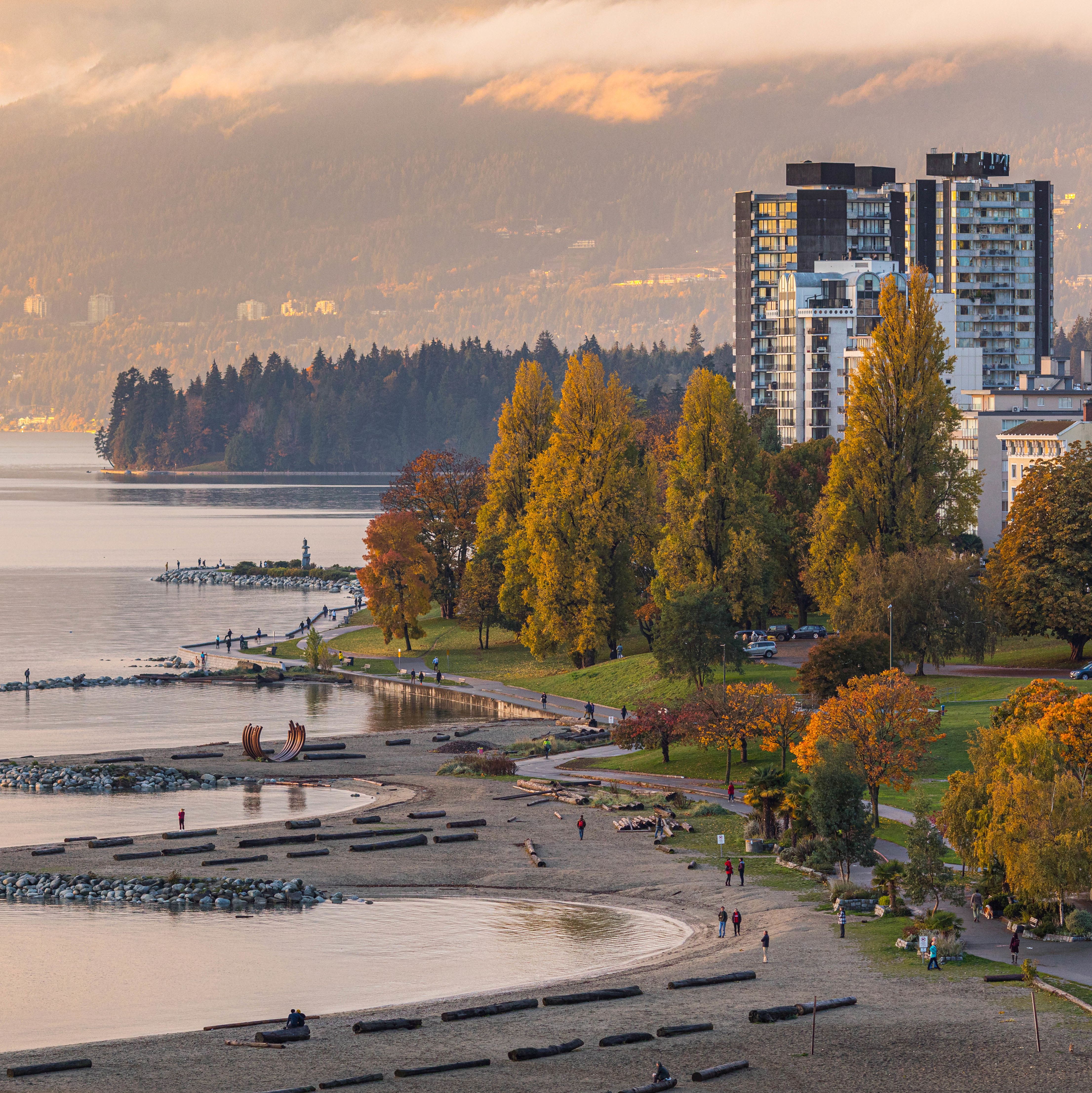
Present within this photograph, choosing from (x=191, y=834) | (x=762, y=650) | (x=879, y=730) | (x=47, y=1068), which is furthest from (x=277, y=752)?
(x=47, y=1068)

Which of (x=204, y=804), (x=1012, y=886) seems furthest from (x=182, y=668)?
(x=1012, y=886)

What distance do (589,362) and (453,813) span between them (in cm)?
4823

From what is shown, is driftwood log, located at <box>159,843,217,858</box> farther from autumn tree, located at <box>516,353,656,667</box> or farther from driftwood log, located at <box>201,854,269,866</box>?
autumn tree, located at <box>516,353,656,667</box>

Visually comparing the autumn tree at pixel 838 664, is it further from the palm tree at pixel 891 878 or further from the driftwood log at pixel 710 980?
the driftwood log at pixel 710 980

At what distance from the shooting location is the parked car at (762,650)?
346 feet

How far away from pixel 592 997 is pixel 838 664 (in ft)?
133

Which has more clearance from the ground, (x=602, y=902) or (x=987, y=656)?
(x=987, y=656)

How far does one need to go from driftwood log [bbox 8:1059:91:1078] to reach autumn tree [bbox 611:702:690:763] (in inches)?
1678

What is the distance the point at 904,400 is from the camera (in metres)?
103

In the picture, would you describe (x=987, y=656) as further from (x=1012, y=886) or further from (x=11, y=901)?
(x=11, y=901)

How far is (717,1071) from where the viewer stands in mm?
41312

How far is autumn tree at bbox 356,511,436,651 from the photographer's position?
127 metres

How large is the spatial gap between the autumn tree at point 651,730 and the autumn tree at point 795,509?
27975 mm

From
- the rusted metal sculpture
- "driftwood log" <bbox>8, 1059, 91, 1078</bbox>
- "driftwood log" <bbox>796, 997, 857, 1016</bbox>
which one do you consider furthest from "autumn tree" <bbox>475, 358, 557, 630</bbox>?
"driftwood log" <bbox>8, 1059, 91, 1078</bbox>
